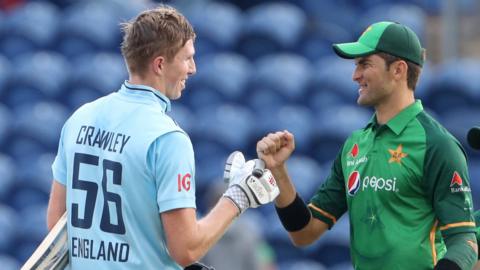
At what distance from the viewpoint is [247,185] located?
352 cm

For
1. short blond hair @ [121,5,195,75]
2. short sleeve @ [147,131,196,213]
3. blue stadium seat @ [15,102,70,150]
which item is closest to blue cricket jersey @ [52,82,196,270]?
short sleeve @ [147,131,196,213]

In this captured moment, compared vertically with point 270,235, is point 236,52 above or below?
above

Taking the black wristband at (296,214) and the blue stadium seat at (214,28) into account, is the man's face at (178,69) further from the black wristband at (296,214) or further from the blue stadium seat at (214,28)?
the blue stadium seat at (214,28)

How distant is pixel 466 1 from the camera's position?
26.8 feet

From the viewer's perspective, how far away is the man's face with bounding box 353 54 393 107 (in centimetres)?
392

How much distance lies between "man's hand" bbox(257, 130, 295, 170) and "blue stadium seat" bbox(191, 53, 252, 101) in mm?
4318

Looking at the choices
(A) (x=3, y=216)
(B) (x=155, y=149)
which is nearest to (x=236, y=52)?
(A) (x=3, y=216)

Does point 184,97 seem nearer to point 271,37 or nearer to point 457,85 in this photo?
point 271,37

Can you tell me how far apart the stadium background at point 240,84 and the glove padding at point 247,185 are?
3.83 meters

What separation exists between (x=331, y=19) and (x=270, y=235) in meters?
2.24

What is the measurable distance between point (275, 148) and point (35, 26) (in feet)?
16.5

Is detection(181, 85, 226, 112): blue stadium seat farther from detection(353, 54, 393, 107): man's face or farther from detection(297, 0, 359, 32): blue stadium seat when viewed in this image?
detection(353, 54, 393, 107): man's face

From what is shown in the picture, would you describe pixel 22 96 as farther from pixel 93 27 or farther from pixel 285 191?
pixel 285 191

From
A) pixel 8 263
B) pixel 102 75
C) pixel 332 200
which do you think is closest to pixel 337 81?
pixel 102 75
